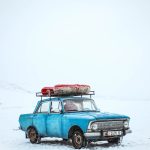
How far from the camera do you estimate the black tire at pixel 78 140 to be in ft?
45.5

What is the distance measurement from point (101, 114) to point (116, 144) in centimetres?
135

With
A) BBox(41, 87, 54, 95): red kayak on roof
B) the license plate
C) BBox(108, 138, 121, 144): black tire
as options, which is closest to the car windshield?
BBox(41, 87, 54, 95): red kayak on roof

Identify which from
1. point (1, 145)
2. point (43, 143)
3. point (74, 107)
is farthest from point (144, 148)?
point (1, 145)

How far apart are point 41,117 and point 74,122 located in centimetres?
217

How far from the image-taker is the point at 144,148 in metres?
14.0

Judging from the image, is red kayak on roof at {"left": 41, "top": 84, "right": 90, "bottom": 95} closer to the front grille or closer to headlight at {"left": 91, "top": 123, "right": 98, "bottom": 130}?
the front grille

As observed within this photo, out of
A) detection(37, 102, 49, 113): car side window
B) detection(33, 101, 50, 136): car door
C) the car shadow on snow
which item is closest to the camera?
the car shadow on snow

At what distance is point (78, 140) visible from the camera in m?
14.1

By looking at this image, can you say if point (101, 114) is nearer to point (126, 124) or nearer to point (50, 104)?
point (126, 124)

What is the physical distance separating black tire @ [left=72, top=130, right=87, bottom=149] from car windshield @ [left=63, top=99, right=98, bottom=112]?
1.19m

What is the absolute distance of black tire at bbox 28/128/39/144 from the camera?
16406mm

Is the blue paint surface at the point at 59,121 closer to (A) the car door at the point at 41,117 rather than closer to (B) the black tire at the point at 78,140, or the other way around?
(A) the car door at the point at 41,117

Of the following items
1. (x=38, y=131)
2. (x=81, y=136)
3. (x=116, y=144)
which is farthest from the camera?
(x=38, y=131)

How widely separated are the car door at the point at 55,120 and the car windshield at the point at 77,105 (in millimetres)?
226
